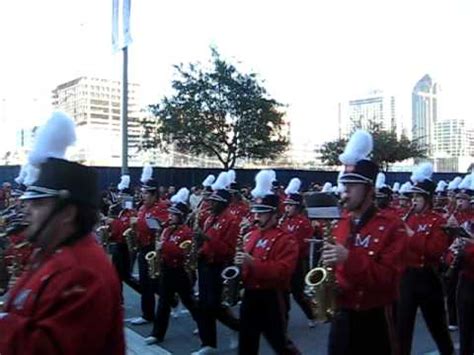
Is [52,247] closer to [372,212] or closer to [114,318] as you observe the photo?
[114,318]

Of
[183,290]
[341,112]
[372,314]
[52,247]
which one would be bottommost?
[183,290]

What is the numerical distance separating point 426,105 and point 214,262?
66.9m

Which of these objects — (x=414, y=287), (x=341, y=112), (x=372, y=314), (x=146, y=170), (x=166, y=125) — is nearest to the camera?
(x=372, y=314)

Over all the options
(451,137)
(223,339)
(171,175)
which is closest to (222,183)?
(223,339)

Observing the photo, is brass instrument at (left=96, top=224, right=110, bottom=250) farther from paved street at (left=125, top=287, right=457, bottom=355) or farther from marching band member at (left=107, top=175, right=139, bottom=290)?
paved street at (left=125, top=287, right=457, bottom=355)

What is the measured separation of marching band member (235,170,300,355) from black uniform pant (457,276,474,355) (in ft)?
6.13

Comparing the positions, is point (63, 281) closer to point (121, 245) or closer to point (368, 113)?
point (121, 245)

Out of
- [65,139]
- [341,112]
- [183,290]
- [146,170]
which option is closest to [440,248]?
[183,290]

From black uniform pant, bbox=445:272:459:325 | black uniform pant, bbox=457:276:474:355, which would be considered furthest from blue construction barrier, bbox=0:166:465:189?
black uniform pant, bbox=457:276:474:355

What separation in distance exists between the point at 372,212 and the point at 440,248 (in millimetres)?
2695

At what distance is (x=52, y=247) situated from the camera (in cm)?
254

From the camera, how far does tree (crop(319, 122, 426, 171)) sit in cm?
4269

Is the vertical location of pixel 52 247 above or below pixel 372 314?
above

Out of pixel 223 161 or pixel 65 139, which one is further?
pixel 223 161
